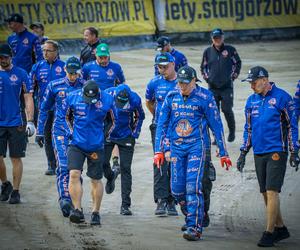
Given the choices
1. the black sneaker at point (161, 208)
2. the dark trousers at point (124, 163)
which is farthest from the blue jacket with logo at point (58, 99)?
the black sneaker at point (161, 208)

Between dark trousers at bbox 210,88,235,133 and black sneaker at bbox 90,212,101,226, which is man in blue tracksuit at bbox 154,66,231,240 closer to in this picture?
black sneaker at bbox 90,212,101,226

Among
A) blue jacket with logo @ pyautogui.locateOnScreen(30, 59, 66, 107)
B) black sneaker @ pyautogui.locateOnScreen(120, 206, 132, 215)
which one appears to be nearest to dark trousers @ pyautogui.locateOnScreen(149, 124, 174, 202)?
black sneaker @ pyautogui.locateOnScreen(120, 206, 132, 215)

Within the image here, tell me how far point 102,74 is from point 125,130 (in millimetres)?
2204

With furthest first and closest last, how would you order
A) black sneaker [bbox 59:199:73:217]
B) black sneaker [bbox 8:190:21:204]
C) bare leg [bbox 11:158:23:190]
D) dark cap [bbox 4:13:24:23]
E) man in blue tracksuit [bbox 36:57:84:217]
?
1. dark cap [bbox 4:13:24:23]
2. bare leg [bbox 11:158:23:190]
3. black sneaker [bbox 8:190:21:204]
4. man in blue tracksuit [bbox 36:57:84:217]
5. black sneaker [bbox 59:199:73:217]

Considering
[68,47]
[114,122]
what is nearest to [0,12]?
[68,47]

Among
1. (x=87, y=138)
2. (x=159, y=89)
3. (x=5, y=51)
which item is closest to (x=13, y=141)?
(x=5, y=51)

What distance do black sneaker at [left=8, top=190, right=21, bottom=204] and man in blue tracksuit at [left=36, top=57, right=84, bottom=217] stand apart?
2.67 ft

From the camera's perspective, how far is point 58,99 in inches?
547

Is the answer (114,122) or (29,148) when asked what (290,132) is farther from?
(29,148)

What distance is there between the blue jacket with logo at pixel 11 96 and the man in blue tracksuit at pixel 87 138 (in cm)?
158

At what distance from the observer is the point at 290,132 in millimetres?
11883

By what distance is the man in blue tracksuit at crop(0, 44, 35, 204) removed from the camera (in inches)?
559

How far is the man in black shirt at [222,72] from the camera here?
18.2 m

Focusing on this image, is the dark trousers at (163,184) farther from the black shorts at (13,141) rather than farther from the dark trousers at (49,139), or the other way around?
the dark trousers at (49,139)
